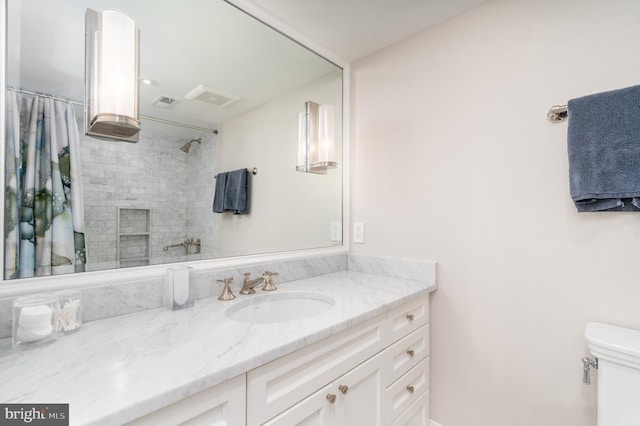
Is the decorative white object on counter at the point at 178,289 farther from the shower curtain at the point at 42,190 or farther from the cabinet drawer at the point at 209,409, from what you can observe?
the cabinet drawer at the point at 209,409

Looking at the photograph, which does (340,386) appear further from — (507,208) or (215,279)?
(507,208)

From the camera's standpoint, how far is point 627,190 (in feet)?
3.15

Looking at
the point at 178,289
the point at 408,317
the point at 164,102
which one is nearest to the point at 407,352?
the point at 408,317

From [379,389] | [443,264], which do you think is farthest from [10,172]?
[443,264]

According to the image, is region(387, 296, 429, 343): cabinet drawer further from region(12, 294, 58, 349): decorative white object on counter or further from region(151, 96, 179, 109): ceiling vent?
region(151, 96, 179, 109): ceiling vent

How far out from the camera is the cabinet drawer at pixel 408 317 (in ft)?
4.08

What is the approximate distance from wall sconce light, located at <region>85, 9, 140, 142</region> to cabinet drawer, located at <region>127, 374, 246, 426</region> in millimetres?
876

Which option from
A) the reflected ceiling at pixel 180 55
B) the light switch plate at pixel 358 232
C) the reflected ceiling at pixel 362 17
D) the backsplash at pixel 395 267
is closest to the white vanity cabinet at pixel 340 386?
the backsplash at pixel 395 267

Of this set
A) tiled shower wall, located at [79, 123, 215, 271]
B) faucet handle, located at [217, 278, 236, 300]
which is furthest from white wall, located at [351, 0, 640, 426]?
tiled shower wall, located at [79, 123, 215, 271]

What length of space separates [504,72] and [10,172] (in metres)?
1.90

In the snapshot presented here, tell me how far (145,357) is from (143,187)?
692 millimetres

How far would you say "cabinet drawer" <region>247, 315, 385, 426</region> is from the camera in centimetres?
75

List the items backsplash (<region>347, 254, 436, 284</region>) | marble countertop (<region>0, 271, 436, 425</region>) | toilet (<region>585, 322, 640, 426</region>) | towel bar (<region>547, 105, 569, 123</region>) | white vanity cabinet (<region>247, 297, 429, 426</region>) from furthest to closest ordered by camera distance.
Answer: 1. backsplash (<region>347, 254, 436, 284</region>)
2. towel bar (<region>547, 105, 569, 123</region>)
3. toilet (<region>585, 322, 640, 426</region>)
4. white vanity cabinet (<region>247, 297, 429, 426</region>)
5. marble countertop (<region>0, 271, 436, 425</region>)

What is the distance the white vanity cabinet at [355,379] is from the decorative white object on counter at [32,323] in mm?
563
